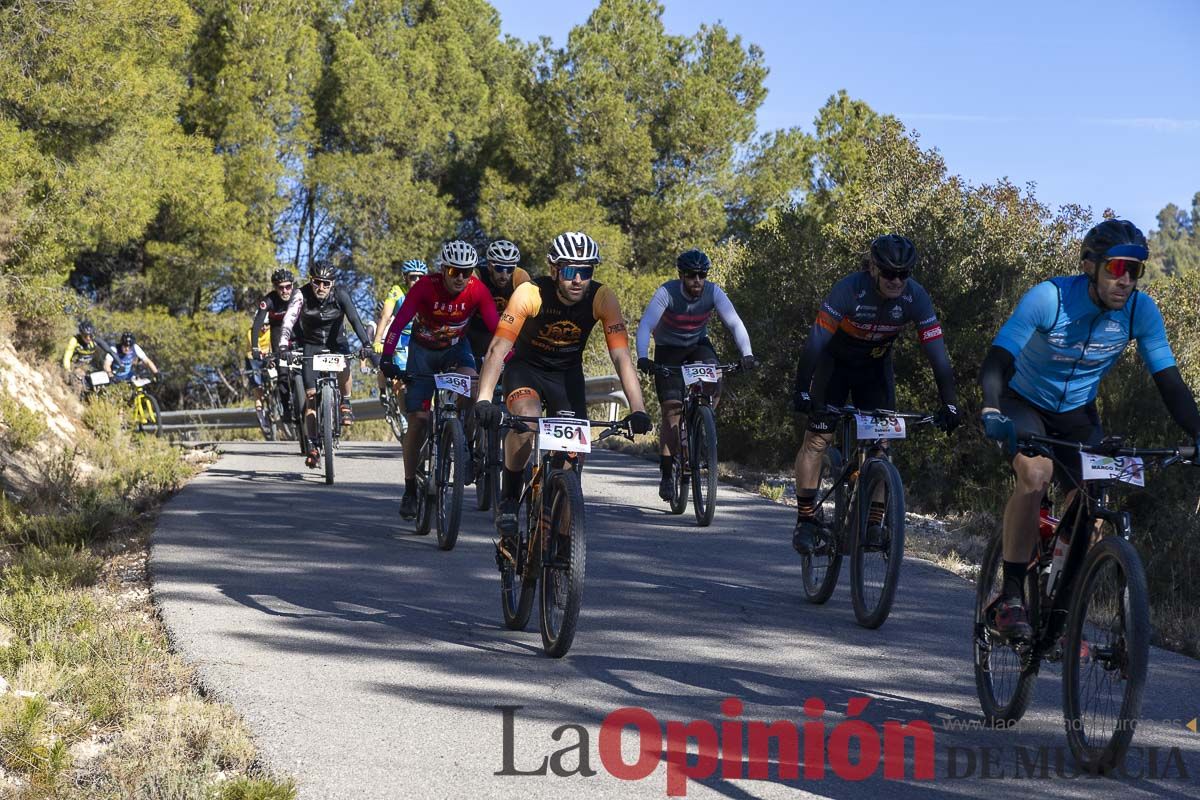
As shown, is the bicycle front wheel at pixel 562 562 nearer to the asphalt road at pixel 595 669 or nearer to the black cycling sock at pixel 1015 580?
the asphalt road at pixel 595 669

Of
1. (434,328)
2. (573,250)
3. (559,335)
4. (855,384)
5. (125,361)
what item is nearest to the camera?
(573,250)

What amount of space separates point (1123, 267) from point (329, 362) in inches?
382

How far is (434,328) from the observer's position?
10.9 metres

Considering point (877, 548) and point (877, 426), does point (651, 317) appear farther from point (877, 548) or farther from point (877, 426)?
point (877, 548)

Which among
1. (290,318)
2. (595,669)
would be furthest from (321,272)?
(595,669)

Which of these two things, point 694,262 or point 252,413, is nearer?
point 694,262

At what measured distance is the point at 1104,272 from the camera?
18.5 ft

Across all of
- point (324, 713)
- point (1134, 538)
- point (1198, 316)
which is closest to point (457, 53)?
point (1198, 316)

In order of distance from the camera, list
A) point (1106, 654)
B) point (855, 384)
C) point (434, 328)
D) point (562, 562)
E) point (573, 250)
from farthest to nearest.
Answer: point (434, 328) < point (855, 384) < point (573, 250) < point (562, 562) < point (1106, 654)

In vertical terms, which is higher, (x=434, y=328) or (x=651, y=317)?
(x=651, y=317)

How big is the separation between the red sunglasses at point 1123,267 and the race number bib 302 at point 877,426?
2.26 meters

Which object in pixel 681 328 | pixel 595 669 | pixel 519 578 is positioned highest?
pixel 681 328

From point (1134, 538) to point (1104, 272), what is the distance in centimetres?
718

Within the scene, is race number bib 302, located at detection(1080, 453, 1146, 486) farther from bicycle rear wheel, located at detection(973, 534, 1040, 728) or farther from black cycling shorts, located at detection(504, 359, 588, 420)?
black cycling shorts, located at detection(504, 359, 588, 420)
